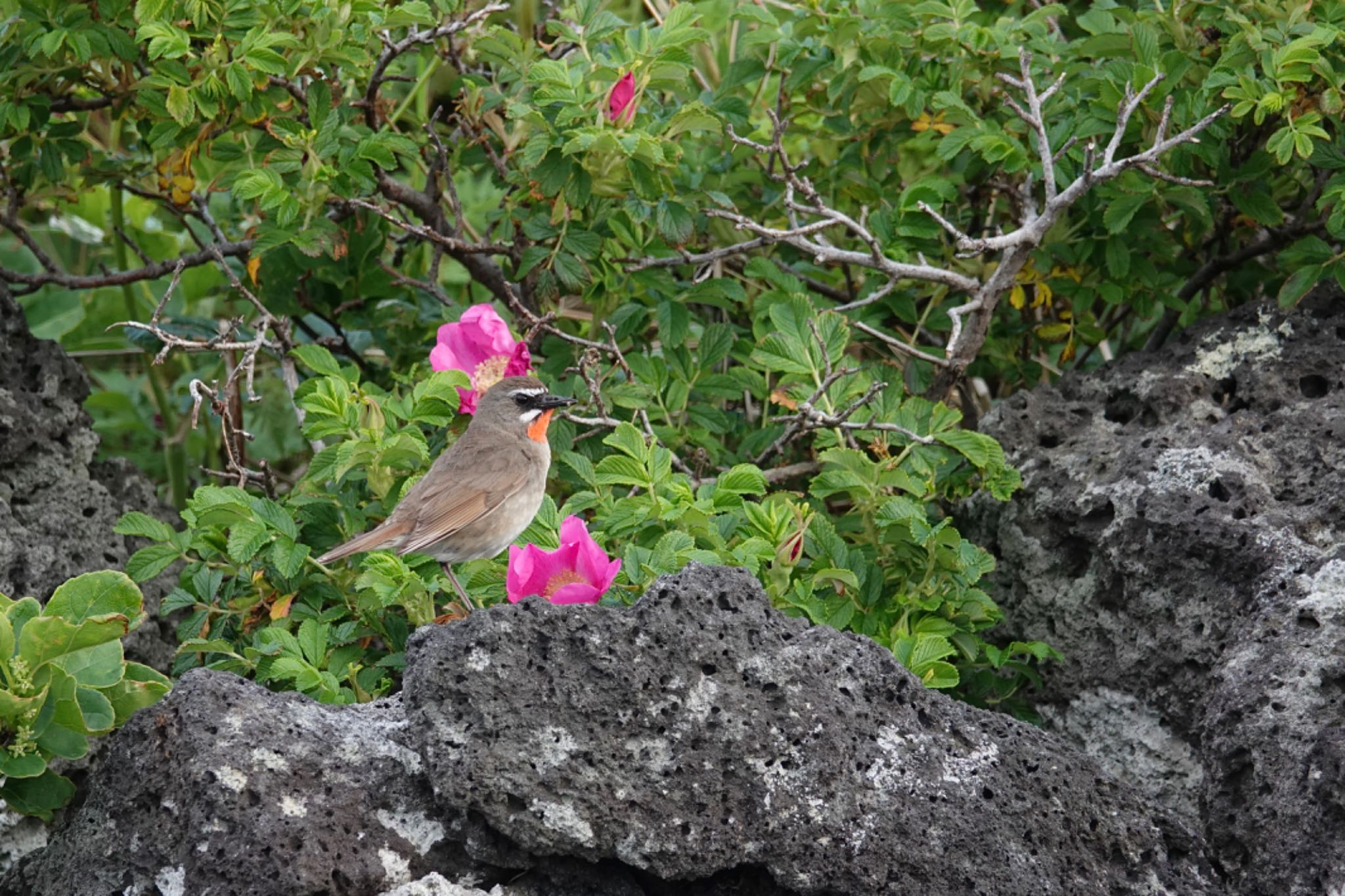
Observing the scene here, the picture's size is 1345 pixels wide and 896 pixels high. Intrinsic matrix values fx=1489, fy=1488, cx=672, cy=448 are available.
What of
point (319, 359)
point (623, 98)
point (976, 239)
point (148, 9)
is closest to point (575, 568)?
point (319, 359)

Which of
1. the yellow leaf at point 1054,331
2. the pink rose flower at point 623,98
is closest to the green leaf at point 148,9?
the pink rose flower at point 623,98

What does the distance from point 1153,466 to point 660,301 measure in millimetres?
2039

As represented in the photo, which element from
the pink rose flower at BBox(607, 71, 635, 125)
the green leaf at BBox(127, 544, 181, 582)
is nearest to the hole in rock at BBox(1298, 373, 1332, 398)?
the pink rose flower at BBox(607, 71, 635, 125)

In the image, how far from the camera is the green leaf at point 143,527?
447 cm

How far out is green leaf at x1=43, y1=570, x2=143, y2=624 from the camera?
359 centimetres

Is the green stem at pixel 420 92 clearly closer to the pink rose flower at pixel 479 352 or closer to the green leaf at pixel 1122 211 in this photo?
the pink rose flower at pixel 479 352

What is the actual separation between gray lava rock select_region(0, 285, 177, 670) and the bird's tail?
0.90 m

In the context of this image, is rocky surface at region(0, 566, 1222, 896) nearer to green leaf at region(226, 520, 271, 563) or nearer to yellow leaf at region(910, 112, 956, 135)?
green leaf at region(226, 520, 271, 563)

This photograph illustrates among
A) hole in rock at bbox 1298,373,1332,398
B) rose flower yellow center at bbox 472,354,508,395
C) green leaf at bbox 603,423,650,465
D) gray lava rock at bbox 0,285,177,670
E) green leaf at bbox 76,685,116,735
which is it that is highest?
hole in rock at bbox 1298,373,1332,398

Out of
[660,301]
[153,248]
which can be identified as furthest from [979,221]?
[153,248]

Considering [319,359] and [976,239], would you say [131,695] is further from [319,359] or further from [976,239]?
[976,239]

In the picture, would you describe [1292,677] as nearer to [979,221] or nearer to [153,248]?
[979,221]

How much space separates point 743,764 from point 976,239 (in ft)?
8.47

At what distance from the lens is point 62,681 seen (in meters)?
3.35
